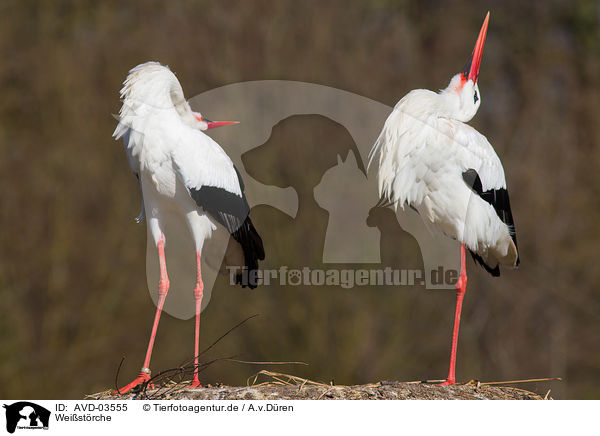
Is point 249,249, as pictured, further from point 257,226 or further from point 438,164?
point 257,226

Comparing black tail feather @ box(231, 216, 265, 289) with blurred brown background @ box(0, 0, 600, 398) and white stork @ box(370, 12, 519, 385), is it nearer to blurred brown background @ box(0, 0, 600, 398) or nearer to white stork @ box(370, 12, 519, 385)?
white stork @ box(370, 12, 519, 385)

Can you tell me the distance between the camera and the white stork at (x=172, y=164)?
390 centimetres

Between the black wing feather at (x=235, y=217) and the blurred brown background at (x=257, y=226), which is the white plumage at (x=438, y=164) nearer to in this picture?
the black wing feather at (x=235, y=217)

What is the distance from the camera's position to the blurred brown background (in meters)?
7.89

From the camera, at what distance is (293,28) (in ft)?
27.4

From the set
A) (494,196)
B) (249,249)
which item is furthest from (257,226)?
(494,196)

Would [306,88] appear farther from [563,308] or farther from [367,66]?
[563,308]

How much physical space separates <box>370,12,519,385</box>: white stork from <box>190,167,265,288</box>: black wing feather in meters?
0.76

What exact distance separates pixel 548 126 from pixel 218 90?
4422mm

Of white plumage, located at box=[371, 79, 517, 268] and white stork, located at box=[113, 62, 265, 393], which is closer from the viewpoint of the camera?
white stork, located at box=[113, 62, 265, 393]

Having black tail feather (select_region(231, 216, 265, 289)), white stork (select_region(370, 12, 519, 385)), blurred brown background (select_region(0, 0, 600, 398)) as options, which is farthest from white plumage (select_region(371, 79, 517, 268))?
blurred brown background (select_region(0, 0, 600, 398))

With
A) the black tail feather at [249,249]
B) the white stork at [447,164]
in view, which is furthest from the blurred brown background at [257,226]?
the white stork at [447,164]

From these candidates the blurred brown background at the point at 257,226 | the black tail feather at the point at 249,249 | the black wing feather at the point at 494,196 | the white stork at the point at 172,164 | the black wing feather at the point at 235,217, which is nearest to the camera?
the white stork at the point at 172,164

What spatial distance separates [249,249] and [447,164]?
1.17 m
